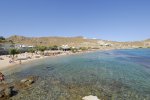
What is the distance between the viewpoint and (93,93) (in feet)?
90.1

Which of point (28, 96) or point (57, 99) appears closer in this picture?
point (57, 99)

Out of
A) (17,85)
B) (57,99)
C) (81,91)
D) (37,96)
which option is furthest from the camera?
(17,85)

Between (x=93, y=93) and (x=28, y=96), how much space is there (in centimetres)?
918

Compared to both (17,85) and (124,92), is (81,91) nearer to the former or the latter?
(124,92)

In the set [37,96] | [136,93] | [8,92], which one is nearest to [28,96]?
[37,96]

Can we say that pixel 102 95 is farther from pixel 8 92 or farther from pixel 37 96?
pixel 8 92

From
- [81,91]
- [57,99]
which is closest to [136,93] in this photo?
[81,91]

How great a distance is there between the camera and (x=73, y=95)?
26.8 m

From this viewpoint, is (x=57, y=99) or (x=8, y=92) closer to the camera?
(x=57, y=99)

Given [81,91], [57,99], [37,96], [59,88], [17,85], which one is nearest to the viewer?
[57,99]

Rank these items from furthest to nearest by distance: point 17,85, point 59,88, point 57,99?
point 17,85 → point 59,88 → point 57,99

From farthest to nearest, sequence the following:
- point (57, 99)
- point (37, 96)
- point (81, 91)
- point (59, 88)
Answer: point (59, 88), point (81, 91), point (37, 96), point (57, 99)

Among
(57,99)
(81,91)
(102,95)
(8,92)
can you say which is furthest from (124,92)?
(8,92)

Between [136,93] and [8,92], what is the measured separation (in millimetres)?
18350
